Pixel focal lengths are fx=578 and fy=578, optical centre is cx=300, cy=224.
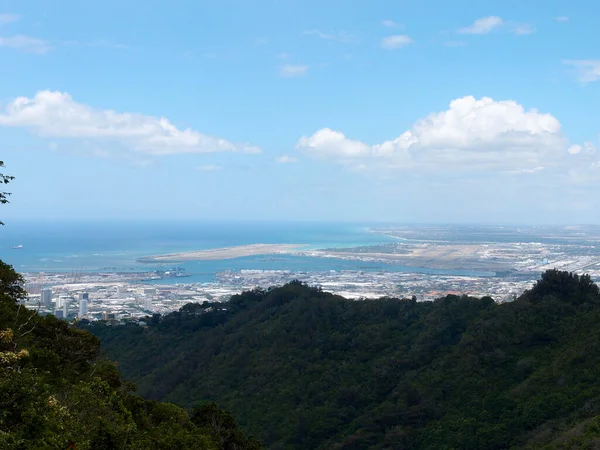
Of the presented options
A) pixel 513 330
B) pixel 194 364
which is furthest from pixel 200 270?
pixel 513 330

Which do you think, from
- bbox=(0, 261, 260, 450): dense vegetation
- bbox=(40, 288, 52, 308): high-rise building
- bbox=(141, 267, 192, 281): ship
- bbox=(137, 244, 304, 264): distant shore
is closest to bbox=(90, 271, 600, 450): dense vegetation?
bbox=(0, 261, 260, 450): dense vegetation

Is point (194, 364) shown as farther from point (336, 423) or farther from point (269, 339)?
point (336, 423)

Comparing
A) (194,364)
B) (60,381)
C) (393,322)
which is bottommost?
(194,364)

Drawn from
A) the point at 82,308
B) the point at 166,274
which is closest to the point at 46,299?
the point at 82,308

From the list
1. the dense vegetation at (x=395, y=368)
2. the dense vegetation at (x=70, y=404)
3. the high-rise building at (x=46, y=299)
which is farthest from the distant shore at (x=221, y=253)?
the dense vegetation at (x=70, y=404)

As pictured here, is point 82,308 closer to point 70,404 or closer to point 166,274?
point 166,274

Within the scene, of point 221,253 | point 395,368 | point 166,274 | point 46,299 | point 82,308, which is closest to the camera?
point 395,368
